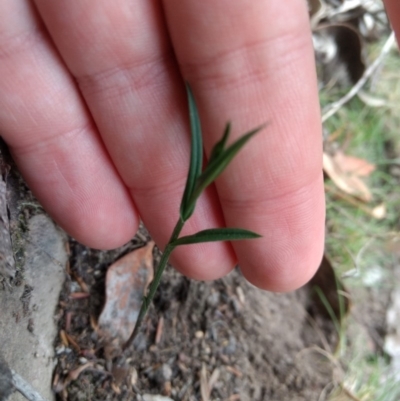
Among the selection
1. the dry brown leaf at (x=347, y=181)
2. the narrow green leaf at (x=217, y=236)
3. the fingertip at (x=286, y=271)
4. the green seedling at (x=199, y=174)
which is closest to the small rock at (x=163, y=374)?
the fingertip at (x=286, y=271)

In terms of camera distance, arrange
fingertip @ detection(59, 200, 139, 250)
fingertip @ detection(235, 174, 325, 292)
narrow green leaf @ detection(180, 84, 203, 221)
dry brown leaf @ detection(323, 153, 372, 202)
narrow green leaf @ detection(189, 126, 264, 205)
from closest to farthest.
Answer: narrow green leaf @ detection(189, 126, 264, 205)
narrow green leaf @ detection(180, 84, 203, 221)
fingertip @ detection(235, 174, 325, 292)
fingertip @ detection(59, 200, 139, 250)
dry brown leaf @ detection(323, 153, 372, 202)

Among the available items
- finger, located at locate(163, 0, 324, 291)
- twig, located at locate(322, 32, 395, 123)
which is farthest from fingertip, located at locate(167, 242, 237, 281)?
→ twig, located at locate(322, 32, 395, 123)

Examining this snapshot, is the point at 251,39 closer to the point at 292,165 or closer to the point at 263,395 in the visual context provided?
the point at 292,165

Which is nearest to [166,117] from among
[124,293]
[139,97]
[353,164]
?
[139,97]

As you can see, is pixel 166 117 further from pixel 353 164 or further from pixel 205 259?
pixel 353 164

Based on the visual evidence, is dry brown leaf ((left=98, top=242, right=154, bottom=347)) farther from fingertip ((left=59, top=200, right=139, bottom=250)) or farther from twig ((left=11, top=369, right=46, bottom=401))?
twig ((left=11, top=369, right=46, bottom=401))

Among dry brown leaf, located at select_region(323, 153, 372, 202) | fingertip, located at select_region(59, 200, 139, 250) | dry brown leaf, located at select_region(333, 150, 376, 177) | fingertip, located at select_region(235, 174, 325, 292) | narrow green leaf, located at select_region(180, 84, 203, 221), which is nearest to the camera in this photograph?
narrow green leaf, located at select_region(180, 84, 203, 221)
